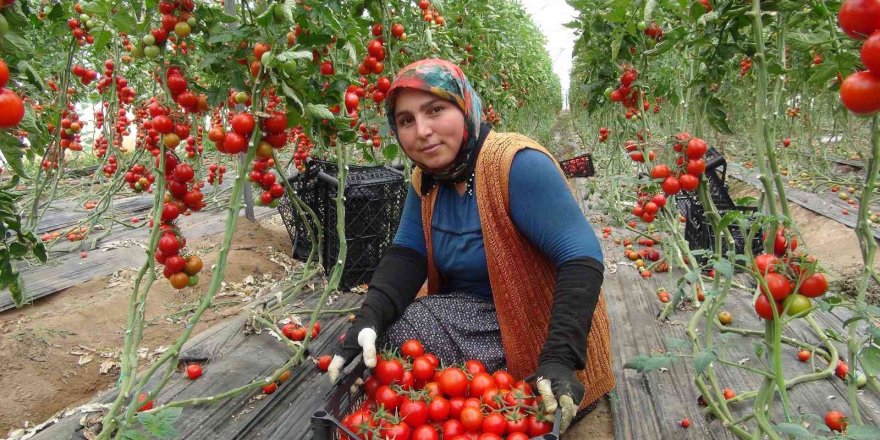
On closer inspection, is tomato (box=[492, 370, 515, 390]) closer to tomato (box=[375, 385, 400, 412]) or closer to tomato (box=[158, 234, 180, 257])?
tomato (box=[375, 385, 400, 412])

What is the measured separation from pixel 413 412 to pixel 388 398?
3.3 inches

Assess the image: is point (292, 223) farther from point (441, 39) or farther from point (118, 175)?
point (441, 39)

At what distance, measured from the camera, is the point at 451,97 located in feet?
4.92

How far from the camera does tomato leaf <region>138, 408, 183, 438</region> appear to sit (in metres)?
1.28

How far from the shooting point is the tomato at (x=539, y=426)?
121 centimetres

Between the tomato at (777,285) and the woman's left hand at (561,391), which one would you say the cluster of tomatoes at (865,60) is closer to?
the tomato at (777,285)

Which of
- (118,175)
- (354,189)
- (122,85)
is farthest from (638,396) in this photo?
(122,85)

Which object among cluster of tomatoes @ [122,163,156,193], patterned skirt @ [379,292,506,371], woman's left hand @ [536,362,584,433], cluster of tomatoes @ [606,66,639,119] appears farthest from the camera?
cluster of tomatoes @ [122,163,156,193]

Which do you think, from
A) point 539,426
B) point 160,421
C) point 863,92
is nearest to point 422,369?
point 539,426

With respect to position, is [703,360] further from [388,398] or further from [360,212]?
[360,212]

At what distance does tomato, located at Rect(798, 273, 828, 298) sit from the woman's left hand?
1.74ft

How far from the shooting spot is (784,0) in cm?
110

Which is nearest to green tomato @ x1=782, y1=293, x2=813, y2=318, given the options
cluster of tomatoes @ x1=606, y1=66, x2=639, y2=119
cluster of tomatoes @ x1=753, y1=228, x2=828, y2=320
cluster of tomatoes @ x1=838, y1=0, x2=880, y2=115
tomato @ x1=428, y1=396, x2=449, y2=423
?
cluster of tomatoes @ x1=753, y1=228, x2=828, y2=320

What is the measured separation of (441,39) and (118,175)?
2571mm
